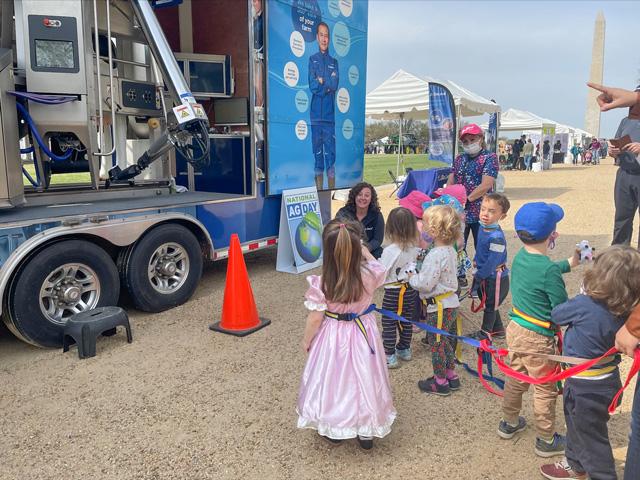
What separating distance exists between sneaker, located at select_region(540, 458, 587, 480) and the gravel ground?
66mm

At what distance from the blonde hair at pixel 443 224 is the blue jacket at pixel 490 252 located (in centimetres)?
85

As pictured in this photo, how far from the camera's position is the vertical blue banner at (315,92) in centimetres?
604

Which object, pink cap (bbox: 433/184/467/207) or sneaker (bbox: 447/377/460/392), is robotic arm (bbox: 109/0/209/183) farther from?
sneaker (bbox: 447/377/460/392)

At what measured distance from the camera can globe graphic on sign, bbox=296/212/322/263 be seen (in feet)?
21.6

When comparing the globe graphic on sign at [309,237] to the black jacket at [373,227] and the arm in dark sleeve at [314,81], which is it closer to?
the black jacket at [373,227]

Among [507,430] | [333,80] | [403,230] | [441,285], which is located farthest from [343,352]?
[333,80]

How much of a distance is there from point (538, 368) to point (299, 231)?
422 cm

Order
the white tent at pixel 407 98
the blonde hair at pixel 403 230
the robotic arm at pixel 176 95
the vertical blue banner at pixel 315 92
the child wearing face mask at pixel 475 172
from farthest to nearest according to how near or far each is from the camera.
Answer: the white tent at pixel 407 98 < the vertical blue banner at pixel 315 92 < the child wearing face mask at pixel 475 172 < the robotic arm at pixel 176 95 < the blonde hair at pixel 403 230

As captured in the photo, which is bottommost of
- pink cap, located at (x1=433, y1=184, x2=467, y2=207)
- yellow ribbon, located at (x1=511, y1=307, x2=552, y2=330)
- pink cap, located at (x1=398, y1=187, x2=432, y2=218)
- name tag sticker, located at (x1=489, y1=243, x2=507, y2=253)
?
yellow ribbon, located at (x1=511, y1=307, x2=552, y2=330)

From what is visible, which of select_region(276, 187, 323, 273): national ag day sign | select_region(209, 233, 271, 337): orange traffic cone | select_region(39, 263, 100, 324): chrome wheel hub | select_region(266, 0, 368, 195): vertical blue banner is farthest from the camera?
select_region(276, 187, 323, 273): national ag day sign

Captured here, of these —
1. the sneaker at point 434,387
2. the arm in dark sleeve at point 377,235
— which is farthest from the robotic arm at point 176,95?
the sneaker at point 434,387

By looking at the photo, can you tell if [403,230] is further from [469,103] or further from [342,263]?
[469,103]

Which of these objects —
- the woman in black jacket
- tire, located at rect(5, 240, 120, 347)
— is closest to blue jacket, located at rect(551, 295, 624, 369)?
the woman in black jacket

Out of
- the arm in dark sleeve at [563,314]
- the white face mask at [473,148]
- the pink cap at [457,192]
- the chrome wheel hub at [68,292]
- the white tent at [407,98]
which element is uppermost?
the white tent at [407,98]
